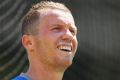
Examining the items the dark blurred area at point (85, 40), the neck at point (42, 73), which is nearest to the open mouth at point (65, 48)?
the neck at point (42, 73)

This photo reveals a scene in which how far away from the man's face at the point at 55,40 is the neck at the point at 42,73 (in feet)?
0.15

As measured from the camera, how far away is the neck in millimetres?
3246

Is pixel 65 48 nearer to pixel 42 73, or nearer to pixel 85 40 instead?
pixel 42 73

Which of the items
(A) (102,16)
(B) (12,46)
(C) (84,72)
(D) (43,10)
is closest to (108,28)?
(A) (102,16)

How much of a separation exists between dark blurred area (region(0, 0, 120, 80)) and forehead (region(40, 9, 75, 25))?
1456 millimetres

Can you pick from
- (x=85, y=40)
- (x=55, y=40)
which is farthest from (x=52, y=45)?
(x=85, y=40)

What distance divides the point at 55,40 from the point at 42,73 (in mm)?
215

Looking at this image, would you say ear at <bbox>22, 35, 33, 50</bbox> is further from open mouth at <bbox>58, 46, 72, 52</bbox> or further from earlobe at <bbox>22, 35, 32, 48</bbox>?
open mouth at <bbox>58, 46, 72, 52</bbox>

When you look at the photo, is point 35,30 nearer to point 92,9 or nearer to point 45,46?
point 45,46

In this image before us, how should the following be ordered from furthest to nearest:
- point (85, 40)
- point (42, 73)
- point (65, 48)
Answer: point (85, 40)
point (42, 73)
point (65, 48)

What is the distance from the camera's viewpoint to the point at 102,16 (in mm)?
5340

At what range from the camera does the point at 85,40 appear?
519 centimetres

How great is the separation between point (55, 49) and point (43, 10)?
0.29 meters

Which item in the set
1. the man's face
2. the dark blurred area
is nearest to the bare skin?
the man's face
